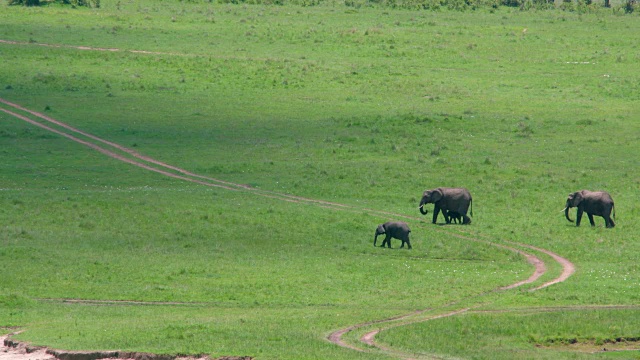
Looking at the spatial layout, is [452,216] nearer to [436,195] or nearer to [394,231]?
[436,195]

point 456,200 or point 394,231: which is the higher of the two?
point 456,200

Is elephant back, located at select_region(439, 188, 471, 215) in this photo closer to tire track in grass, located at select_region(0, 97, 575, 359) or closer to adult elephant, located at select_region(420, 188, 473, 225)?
adult elephant, located at select_region(420, 188, 473, 225)

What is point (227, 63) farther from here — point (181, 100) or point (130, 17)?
point (130, 17)

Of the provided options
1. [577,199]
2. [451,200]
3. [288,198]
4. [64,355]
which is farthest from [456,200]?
[64,355]

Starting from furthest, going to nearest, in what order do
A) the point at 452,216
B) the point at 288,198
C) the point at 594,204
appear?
the point at 288,198 → the point at 452,216 → the point at 594,204

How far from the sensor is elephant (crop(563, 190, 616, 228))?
4575 cm

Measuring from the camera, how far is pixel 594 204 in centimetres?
4597

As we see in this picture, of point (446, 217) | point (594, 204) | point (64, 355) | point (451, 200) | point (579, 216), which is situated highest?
point (64, 355)

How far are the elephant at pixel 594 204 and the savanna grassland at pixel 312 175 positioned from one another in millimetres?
565

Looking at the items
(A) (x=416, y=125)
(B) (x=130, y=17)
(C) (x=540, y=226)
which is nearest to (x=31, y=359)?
(C) (x=540, y=226)

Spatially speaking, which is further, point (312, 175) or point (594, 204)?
point (312, 175)

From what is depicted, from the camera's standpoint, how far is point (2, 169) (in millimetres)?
56062

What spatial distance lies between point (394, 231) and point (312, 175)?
48.2ft

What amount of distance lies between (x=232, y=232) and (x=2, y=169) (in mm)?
16868
